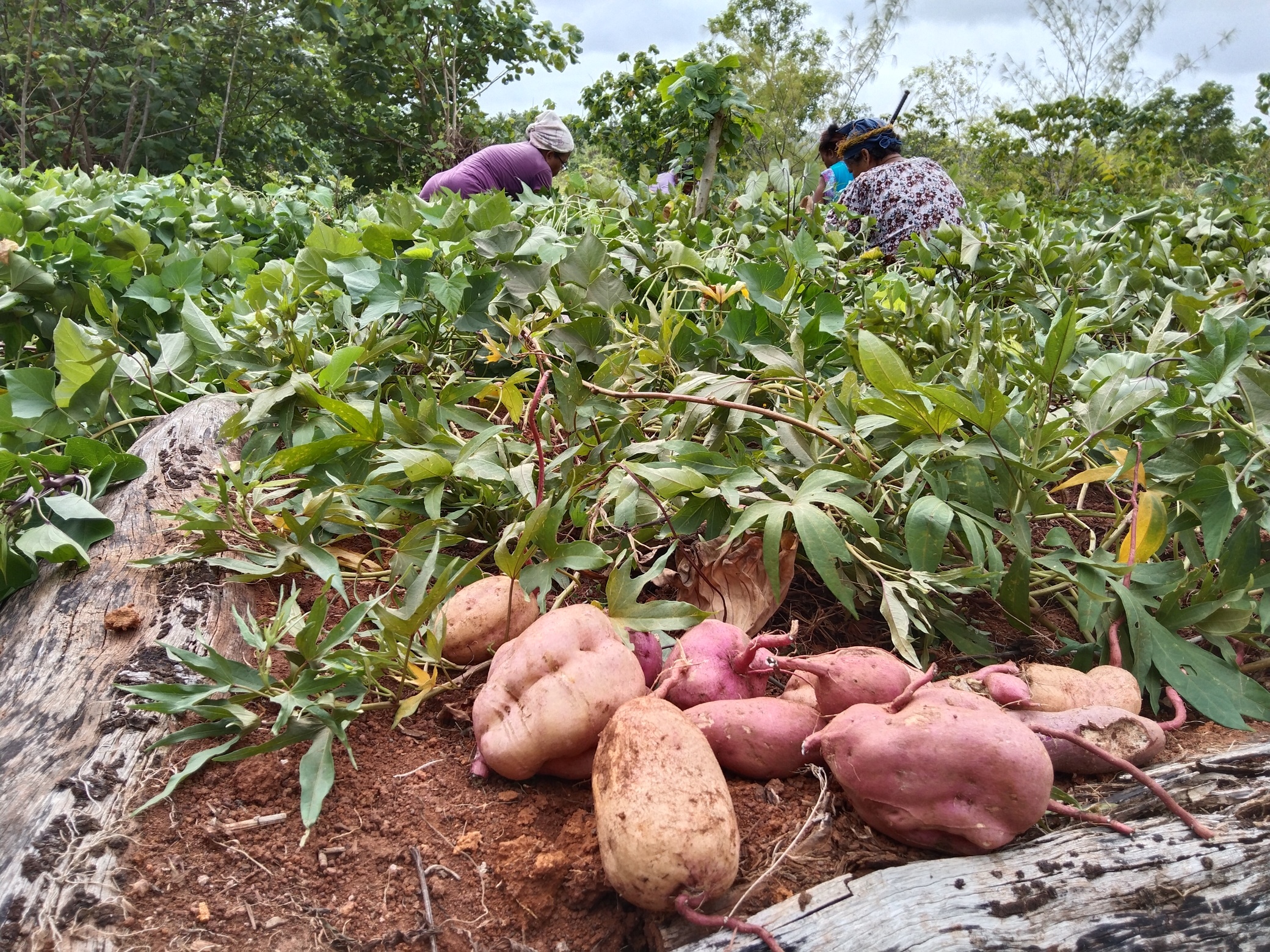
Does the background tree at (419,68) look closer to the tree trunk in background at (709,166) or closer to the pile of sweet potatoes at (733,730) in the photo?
the tree trunk in background at (709,166)

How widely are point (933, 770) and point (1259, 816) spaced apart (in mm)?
459

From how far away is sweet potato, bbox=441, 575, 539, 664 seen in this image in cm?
123

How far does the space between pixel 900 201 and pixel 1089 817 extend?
3.40 m

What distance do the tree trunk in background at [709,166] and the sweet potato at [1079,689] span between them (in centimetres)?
252

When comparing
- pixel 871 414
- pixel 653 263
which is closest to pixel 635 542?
pixel 871 414

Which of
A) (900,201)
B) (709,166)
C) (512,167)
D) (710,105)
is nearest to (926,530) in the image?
(709,166)

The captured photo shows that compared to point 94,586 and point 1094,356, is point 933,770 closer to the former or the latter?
point 94,586

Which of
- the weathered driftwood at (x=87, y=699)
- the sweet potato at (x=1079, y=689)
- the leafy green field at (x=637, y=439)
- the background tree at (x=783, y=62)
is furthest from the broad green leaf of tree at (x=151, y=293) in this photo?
the background tree at (x=783, y=62)

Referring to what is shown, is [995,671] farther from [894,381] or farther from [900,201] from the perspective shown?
[900,201]

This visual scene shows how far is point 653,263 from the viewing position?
7.41 ft

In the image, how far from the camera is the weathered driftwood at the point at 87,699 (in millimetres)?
883

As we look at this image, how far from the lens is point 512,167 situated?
193 inches

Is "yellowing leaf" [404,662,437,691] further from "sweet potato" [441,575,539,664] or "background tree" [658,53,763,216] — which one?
"background tree" [658,53,763,216]

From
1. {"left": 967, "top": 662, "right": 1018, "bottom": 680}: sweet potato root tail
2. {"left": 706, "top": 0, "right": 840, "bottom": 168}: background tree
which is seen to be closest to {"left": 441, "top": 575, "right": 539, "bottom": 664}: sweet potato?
{"left": 967, "top": 662, "right": 1018, "bottom": 680}: sweet potato root tail
